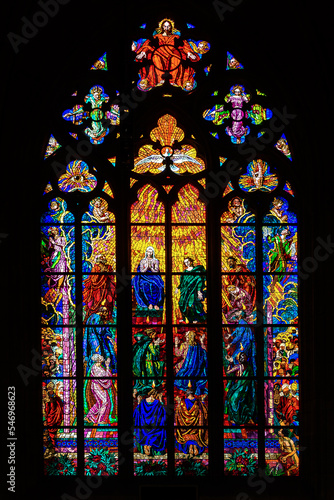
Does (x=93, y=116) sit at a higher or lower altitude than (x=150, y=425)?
higher

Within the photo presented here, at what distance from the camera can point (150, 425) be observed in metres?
8.19

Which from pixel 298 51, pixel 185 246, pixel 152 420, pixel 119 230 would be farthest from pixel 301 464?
pixel 298 51

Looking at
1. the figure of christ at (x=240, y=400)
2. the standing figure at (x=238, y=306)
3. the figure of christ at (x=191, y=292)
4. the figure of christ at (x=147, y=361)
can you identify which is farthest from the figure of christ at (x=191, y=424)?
the standing figure at (x=238, y=306)

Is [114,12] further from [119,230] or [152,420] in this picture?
[152,420]

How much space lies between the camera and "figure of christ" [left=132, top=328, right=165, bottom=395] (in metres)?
8.22

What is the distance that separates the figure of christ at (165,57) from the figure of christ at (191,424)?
355cm

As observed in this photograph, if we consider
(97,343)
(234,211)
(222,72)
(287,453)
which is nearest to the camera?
(287,453)

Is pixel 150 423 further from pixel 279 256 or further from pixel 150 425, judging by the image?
pixel 279 256

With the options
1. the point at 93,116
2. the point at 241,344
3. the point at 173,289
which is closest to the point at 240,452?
the point at 241,344

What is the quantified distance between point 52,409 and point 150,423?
1.11 m

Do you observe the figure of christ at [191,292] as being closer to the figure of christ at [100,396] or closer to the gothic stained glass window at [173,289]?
the gothic stained glass window at [173,289]

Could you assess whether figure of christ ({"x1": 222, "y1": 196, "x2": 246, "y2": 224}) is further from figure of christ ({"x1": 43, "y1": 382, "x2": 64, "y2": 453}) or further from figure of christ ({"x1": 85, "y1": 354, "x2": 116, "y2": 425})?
figure of christ ({"x1": 43, "y1": 382, "x2": 64, "y2": 453})

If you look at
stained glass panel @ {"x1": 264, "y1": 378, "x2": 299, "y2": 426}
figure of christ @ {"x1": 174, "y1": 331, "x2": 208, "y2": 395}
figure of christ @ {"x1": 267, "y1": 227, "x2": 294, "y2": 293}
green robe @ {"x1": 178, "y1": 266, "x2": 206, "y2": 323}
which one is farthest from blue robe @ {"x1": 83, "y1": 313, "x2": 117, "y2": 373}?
figure of christ @ {"x1": 267, "y1": 227, "x2": 294, "y2": 293}

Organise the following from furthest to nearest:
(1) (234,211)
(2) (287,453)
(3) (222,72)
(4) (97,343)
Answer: (3) (222,72) → (1) (234,211) → (4) (97,343) → (2) (287,453)
